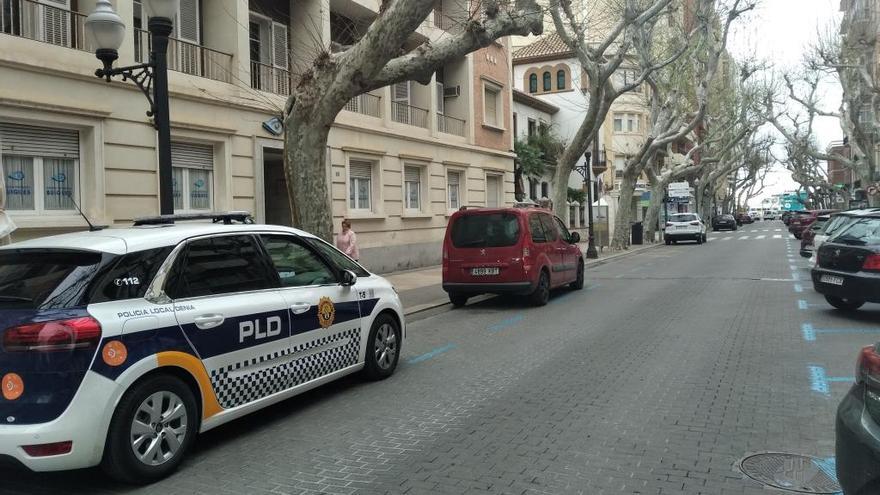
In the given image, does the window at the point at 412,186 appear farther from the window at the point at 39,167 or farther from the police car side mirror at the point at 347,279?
the police car side mirror at the point at 347,279

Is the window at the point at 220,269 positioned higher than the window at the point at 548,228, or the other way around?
the window at the point at 548,228

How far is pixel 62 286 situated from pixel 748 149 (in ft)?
190

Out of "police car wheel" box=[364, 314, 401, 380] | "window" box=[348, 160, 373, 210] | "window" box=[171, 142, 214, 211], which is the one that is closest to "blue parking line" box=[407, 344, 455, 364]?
"police car wheel" box=[364, 314, 401, 380]

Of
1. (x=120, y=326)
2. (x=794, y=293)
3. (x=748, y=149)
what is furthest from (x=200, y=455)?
(x=748, y=149)

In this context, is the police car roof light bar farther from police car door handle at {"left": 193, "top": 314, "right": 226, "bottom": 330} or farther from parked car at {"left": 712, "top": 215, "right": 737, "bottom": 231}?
parked car at {"left": 712, "top": 215, "right": 737, "bottom": 231}

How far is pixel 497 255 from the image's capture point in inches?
480

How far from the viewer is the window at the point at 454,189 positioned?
24094 millimetres

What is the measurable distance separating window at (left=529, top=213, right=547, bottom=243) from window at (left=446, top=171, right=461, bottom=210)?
36.3 feet

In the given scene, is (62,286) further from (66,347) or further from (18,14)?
(18,14)

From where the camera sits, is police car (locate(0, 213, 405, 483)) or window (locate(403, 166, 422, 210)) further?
window (locate(403, 166, 422, 210))

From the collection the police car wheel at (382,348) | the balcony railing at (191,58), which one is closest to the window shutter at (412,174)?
the balcony railing at (191,58)

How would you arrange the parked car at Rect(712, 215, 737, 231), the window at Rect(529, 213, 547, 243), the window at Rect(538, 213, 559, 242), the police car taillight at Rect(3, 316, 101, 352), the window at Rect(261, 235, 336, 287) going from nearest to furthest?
1. the police car taillight at Rect(3, 316, 101, 352)
2. the window at Rect(261, 235, 336, 287)
3. the window at Rect(529, 213, 547, 243)
4. the window at Rect(538, 213, 559, 242)
5. the parked car at Rect(712, 215, 737, 231)

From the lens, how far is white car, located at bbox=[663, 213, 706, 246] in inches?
1379

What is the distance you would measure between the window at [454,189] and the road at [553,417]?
46.0 feet
